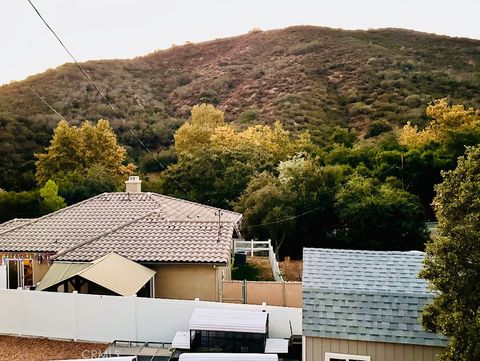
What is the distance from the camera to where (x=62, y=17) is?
14375mm

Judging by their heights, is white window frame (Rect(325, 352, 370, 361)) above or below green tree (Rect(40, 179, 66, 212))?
below

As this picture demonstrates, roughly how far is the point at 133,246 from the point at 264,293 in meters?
5.04

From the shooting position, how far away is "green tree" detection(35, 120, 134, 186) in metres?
47.7

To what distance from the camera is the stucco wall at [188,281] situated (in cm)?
1636

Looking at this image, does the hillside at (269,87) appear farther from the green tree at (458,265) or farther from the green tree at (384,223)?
the green tree at (458,265)

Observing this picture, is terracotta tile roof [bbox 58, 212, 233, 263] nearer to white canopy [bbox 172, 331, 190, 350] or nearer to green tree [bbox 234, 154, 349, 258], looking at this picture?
white canopy [bbox 172, 331, 190, 350]

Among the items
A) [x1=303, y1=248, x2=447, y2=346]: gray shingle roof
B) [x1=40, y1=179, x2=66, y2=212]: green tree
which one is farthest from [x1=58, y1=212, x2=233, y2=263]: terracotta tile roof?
[x1=40, y1=179, x2=66, y2=212]: green tree

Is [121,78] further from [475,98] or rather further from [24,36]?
[24,36]

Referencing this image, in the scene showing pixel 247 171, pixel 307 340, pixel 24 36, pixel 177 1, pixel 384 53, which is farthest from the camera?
pixel 384 53

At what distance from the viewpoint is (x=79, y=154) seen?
48.6 m

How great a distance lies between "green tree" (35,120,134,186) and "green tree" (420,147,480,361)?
40427 millimetres

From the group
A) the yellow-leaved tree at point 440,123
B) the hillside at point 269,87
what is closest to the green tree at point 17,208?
the hillside at point 269,87

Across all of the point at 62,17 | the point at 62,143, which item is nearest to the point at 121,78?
the point at 62,143

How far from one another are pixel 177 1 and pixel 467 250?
40840mm
